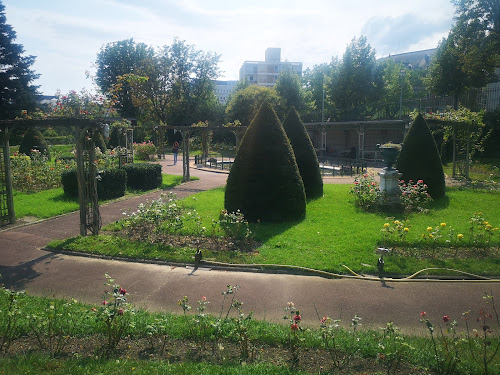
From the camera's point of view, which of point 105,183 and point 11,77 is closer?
point 105,183

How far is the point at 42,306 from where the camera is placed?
5152 mm

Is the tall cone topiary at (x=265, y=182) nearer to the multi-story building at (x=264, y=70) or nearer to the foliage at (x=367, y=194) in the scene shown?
the foliage at (x=367, y=194)

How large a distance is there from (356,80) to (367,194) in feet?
107

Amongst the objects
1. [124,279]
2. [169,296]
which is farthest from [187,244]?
[169,296]

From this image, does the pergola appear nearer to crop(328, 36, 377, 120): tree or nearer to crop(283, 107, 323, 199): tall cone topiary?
crop(283, 107, 323, 199): tall cone topiary

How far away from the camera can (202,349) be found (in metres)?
4.16

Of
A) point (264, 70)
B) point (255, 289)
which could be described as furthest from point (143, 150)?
point (264, 70)

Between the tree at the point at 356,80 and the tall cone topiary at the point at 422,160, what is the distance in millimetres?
27438

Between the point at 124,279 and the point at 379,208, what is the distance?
825 cm

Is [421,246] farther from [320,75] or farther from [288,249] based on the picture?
[320,75]

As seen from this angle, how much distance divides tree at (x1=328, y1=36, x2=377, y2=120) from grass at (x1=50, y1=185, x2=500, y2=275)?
31.2 m

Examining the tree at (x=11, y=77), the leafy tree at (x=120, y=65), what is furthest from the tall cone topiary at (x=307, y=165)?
the leafy tree at (x=120, y=65)

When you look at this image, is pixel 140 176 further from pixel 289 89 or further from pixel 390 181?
pixel 289 89

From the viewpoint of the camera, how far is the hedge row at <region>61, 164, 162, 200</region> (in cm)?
1411
